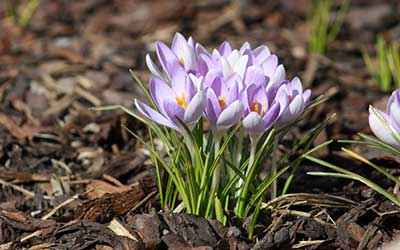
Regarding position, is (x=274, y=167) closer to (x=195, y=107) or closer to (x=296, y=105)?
(x=296, y=105)

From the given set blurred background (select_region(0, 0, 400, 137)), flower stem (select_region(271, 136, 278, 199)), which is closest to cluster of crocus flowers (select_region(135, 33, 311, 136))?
flower stem (select_region(271, 136, 278, 199))

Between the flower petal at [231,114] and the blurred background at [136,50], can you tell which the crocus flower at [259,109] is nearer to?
the flower petal at [231,114]

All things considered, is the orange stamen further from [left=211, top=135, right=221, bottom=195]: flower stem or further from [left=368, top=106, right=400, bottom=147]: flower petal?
[left=368, top=106, right=400, bottom=147]: flower petal

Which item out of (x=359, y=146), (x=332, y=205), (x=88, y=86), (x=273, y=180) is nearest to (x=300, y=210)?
(x=332, y=205)

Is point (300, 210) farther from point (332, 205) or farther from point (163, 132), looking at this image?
point (163, 132)

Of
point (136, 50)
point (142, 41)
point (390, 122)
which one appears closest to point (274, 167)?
point (390, 122)

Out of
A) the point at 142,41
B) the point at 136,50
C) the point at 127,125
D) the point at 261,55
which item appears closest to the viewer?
the point at 261,55

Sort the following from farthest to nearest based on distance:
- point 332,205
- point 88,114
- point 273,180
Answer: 1. point 88,114
2. point 332,205
3. point 273,180
